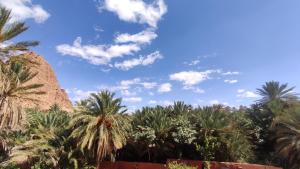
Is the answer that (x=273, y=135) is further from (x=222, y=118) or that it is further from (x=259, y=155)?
(x=222, y=118)

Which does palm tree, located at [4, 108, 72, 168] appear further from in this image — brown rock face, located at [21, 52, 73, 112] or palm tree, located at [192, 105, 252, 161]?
brown rock face, located at [21, 52, 73, 112]

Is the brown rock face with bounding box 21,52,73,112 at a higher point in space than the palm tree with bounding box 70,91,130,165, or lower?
higher

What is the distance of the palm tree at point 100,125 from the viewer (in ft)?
84.5

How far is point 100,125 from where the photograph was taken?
26.4 metres

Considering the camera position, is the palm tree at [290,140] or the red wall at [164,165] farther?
the palm tree at [290,140]

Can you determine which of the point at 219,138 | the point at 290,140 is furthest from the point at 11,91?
the point at 290,140

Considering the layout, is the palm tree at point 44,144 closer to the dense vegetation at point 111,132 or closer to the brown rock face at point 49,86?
the dense vegetation at point 111,132

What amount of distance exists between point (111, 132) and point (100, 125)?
103cm

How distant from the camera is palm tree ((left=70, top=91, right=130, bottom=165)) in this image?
2577 cm

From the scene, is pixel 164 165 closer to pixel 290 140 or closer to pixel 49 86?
pixel 290 140

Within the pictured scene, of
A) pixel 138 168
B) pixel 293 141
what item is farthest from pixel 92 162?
pixel 293 141

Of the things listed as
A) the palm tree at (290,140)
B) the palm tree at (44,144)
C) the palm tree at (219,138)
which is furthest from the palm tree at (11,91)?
the palm tree at (290,140)

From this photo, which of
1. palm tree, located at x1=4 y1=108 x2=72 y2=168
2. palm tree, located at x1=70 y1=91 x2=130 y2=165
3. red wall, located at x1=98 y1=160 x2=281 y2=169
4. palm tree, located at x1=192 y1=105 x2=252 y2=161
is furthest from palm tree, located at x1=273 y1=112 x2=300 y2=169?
palm tree, located at x1=4 y1=108 x2=72 y2=168

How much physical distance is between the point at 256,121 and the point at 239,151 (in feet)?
29.6
